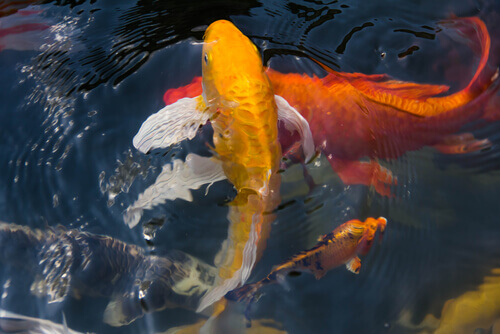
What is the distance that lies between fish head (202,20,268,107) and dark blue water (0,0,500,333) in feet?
0.98

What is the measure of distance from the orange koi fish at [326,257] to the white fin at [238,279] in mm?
34

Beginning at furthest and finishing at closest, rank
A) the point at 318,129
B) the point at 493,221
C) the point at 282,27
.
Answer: the point at 282,27 → the point at 318,129 → the point at 493,221

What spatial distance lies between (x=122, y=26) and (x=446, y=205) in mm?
2324

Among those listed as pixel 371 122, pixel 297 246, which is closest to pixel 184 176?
pixel 297 246

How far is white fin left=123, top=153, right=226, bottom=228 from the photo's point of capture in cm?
211

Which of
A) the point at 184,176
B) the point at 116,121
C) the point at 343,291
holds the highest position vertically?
the point at 116,121

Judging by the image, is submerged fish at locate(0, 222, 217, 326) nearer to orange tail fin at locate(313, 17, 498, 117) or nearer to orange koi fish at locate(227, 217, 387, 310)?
orange koi fish at locate(227, 217, 387, 310)

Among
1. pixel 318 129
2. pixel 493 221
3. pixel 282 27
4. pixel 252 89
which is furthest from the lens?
pixel 282 27

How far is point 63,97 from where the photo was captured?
7.78 feet

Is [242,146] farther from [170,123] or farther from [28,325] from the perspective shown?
[28,325]

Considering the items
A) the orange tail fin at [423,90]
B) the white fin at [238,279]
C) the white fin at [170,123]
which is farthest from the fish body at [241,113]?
the orange tail fin at [423,90]

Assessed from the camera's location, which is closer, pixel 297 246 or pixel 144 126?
pixel 297 246

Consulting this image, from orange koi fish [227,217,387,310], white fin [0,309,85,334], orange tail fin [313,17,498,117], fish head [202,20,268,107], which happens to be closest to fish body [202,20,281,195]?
fish head [202,20,268,107]

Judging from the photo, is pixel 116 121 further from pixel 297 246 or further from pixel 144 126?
pixel 297 246
